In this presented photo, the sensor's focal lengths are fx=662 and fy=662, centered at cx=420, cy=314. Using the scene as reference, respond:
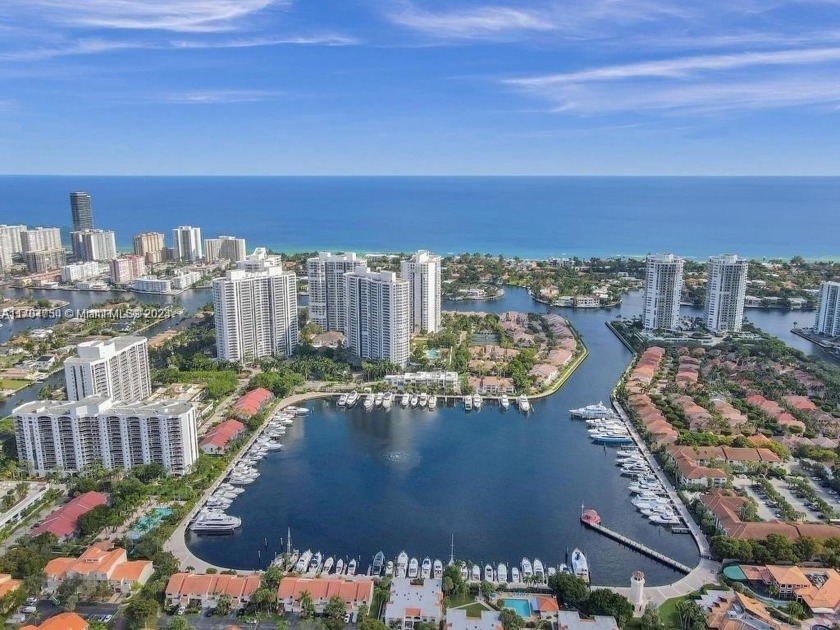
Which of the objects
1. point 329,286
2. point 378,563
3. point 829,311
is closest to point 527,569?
point 378,563

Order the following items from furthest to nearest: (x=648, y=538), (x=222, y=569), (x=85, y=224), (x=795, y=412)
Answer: (x=85, y=224) < (x=795, y=412) < (x=648, y=538) < (x=222, y=569)

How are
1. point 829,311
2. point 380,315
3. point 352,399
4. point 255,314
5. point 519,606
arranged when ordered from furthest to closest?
1. point 829,311
2. point 255,314
3. point 380,315
4. point 352,399
5. point 519,606

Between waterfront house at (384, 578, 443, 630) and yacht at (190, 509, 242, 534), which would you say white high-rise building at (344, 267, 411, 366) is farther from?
waterfront house at (384, 578, 443, 630)

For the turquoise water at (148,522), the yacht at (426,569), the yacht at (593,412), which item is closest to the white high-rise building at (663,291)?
the yacht at (593,412)

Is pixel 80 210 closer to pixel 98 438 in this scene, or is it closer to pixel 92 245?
pixel 92 245

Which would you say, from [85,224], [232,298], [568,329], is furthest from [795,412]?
Result: [85,224]

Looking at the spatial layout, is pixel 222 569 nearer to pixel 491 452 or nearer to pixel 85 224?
pixel 491 452
